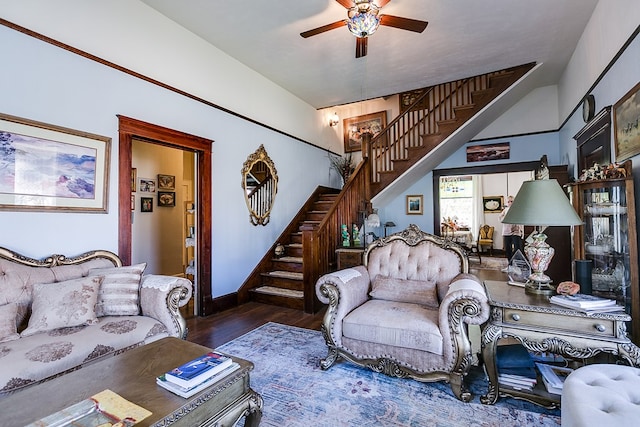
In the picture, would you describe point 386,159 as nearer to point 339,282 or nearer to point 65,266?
point 339,282

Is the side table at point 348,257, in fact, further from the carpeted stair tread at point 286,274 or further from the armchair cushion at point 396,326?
the armchair cushion at point 396,326

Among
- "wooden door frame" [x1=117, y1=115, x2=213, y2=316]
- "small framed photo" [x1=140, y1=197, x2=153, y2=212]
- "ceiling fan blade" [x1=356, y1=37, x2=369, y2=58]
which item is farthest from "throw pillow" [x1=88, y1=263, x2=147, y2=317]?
"small framed photo" [x1=140, y1=197, x2=153, y2=212]

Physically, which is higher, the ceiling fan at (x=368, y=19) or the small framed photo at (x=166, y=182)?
the ceiling fan at (x=368, y=19)

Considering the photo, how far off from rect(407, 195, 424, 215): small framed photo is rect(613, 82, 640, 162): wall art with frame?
4090 mm

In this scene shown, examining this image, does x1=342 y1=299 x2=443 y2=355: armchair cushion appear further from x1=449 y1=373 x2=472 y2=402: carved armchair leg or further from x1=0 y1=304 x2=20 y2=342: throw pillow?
x1=0 y1=304 x2=20 y2=342: throw pillow

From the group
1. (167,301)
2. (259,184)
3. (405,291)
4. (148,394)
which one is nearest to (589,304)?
(405,291)

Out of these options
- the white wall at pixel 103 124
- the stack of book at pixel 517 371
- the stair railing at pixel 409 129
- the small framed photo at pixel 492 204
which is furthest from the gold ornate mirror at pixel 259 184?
the small framed photo at pixel 492 204

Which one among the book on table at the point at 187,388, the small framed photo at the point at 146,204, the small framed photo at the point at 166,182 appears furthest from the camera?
the small framed photo at the point at 166,182

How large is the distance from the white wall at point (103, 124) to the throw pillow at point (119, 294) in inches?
22.0

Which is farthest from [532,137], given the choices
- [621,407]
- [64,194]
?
[64,194]

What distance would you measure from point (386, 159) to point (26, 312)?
545 cm

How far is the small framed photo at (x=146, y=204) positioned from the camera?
5325 mm

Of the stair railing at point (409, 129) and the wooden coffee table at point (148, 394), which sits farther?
the stair railing at point (409, 129)

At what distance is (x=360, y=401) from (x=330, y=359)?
0.49 metres
